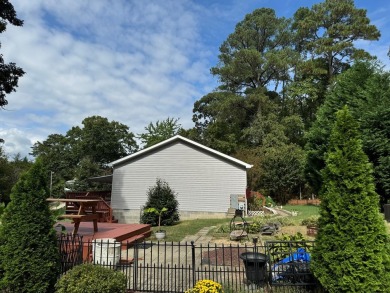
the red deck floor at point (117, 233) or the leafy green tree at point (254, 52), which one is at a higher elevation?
the leafy green tree at point (254, 52)

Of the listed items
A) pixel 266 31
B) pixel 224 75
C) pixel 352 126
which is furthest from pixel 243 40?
pixel 352 126

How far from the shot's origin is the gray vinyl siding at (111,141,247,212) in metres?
18.7

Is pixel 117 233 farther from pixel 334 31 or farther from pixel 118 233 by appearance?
pixel 334 31

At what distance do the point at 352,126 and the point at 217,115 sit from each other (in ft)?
103

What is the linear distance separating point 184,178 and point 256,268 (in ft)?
45.6

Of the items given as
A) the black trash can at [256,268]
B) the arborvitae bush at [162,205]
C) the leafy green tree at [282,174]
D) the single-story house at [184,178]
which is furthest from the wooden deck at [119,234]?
the leafy green tree at [282,174]

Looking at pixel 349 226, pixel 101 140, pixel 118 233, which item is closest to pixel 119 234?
pixel 118 233

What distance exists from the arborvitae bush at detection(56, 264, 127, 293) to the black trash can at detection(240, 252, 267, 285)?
2.29m

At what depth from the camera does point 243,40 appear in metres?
37.2

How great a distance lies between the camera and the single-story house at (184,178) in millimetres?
18656

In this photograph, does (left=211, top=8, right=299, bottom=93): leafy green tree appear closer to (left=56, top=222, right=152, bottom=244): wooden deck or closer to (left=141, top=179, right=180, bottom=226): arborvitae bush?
(left=141, top=179, right=180, bottom=226): arborvitae bush

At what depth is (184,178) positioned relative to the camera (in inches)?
758

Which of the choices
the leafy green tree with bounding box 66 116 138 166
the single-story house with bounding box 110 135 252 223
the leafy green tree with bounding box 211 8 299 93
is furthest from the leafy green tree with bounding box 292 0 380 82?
the leafy green tree with bounding box 66 116 138 166

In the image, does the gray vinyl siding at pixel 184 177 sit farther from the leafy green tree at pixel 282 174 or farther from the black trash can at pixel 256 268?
the black trash can at pixel 256 268
